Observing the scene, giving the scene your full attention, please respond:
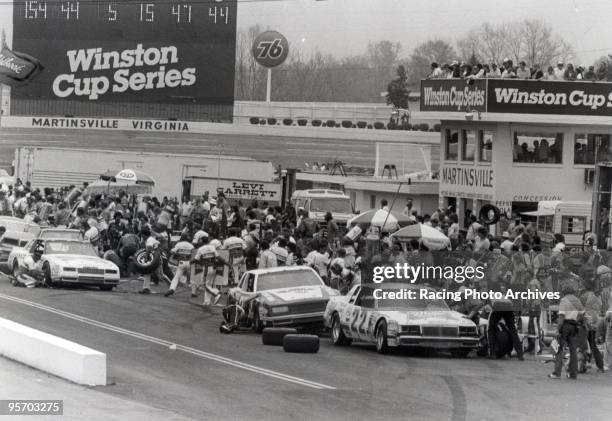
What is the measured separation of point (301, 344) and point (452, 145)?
22556 mm

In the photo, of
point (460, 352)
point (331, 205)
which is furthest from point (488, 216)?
point (331, 205)

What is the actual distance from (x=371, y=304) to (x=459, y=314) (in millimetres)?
1441

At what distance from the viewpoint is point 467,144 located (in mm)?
40125

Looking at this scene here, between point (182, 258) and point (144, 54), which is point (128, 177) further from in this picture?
point (182, 258)

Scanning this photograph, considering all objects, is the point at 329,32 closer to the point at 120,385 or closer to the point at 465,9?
the point at 465,9

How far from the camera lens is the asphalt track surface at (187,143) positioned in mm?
70875

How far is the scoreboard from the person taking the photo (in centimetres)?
5300

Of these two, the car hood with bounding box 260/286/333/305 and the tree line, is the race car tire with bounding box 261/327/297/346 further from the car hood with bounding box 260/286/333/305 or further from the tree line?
the tree line

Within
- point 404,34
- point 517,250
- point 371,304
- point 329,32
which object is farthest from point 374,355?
point 404,34

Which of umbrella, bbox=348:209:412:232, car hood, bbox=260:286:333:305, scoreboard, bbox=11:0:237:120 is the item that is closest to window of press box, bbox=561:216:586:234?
umbrella, bbox=348:209:412:232

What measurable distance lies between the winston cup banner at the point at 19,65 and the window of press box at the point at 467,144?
2016 centimetres

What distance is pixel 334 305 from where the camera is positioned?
68.5 feet

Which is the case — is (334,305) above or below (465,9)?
below

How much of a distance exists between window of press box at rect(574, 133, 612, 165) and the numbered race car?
18836 mm
